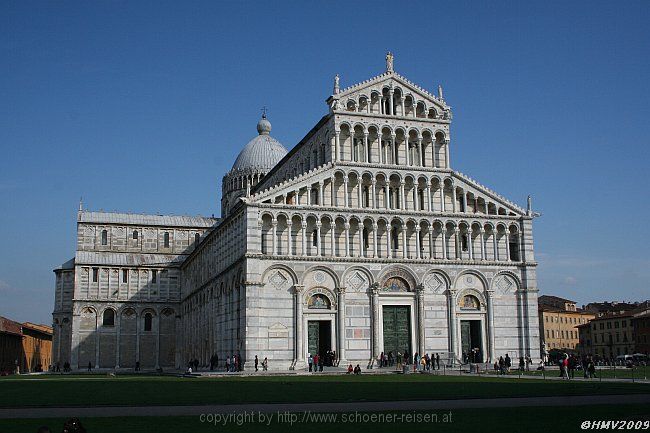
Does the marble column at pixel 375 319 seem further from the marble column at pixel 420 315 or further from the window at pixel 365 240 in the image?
the marble column at pixel 420 315

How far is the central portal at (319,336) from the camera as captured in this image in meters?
51.5

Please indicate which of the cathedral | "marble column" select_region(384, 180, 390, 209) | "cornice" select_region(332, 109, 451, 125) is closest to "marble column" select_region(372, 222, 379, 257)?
the cathedral

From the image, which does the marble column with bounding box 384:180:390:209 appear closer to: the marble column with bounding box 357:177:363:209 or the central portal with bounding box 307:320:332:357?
the marble column with bounding box 357:177:363:209

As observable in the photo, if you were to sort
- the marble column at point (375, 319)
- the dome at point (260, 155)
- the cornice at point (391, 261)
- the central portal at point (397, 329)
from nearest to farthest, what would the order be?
the cornice at point (391, 261), the marble column at point (375, 319), the central portal at point (397, 329), the dome at point (260, 155)

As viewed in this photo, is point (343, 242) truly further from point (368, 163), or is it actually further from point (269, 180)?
point (269, 180)

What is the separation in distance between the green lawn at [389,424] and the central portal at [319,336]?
31401 millimetres

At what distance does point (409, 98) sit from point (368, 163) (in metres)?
6.28

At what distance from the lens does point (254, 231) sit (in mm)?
50562

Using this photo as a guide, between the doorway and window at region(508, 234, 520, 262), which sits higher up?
window at region(508, 234, 520, 262)

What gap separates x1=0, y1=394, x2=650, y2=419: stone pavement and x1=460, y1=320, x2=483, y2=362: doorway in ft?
97.9

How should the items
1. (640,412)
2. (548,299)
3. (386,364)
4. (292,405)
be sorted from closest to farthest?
(640,412)
(292,405)
(386,364)
(548,299)

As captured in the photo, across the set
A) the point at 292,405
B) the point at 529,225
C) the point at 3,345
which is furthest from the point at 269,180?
the point at 292,405

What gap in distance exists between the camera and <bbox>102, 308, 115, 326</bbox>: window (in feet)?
269


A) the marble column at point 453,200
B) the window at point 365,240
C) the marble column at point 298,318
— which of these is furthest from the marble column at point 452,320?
the marble column at point 298,318
